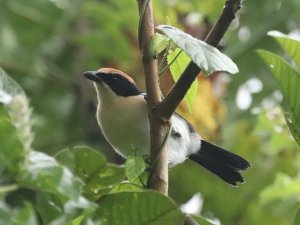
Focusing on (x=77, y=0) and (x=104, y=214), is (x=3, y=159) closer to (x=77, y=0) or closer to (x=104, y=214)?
(x=104, y=214)

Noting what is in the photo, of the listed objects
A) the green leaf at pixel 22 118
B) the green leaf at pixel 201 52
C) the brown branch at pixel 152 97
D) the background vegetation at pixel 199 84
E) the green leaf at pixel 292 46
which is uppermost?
the green leaf at pixel 292 46

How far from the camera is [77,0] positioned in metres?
3.57

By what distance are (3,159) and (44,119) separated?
6.98 feet

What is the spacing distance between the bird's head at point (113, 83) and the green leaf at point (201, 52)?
2.41 feet

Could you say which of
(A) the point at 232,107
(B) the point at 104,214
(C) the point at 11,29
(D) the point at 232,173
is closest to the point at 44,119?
(C) the point at 11,29

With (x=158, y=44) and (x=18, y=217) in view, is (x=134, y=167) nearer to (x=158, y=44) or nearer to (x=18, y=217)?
(x=158, y=44)

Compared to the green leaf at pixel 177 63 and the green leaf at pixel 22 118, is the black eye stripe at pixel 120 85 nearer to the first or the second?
the green leaf at pixel 177 63

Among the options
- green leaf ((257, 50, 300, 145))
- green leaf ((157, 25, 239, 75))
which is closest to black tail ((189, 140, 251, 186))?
green leaf ((257, 50, 300, 145))

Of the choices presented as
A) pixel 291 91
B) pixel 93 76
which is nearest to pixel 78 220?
pixel 291 91

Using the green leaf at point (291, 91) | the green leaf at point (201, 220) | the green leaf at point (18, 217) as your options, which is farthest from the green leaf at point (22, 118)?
the green leaf at point (291, 91)

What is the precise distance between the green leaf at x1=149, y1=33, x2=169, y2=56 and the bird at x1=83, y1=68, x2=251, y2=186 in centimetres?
47

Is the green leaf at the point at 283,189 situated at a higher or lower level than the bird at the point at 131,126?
lower

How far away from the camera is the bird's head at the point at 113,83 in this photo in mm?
2014

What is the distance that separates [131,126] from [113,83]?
0.18 meters
